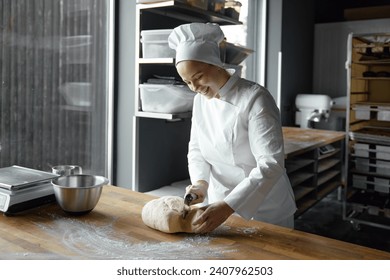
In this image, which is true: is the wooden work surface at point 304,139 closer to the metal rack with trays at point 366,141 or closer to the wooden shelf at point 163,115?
the metal rack with trays at point 366,141

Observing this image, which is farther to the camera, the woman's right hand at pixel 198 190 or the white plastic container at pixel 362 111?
the white plastic container at pixel 362 111

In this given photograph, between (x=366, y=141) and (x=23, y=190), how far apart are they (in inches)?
105

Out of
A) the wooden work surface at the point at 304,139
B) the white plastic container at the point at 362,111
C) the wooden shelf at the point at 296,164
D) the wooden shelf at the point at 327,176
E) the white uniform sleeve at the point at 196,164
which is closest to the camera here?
the white uniform sleeve at the point at 196,164

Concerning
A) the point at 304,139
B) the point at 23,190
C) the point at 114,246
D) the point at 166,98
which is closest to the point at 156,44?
the point at 166,98

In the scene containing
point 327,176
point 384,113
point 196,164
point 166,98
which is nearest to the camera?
point 196,164

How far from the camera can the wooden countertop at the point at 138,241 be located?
1114 millimetres

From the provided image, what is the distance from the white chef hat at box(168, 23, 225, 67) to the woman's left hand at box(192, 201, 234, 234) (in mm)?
508

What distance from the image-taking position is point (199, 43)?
143cm

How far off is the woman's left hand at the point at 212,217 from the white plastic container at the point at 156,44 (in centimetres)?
115

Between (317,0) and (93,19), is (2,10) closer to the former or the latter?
(93,19)

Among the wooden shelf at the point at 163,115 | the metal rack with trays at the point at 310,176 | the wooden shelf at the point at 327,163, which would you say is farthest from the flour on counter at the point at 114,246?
the wooden shelf at the point at 327,163

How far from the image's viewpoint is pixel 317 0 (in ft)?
15.6

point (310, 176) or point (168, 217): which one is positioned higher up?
point (168, 217)

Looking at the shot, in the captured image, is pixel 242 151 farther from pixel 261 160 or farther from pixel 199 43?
pixel 199 43
